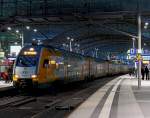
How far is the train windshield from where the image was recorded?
109 feet

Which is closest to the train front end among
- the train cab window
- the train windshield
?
the train windshield

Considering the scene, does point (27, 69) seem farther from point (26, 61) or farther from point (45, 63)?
point (45, 63)

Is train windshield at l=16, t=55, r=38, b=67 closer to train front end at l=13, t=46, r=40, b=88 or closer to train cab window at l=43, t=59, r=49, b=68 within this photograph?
train front end at l=13, t=46, r=40, b=88

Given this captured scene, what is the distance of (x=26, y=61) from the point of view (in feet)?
110

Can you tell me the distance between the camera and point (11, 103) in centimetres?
2670

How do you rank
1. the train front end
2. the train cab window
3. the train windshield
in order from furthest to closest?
the train cab window
the train windshield
the train front end

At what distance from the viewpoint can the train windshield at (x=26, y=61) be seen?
33141 mm

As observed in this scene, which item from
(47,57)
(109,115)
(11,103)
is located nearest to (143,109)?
(109,115)

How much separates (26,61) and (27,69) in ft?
2.33

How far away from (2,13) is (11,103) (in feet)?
62.2

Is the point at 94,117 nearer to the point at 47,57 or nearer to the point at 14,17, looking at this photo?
the point at 47,57

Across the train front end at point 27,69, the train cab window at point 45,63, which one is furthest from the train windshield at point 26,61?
the train cab window at point 45,63

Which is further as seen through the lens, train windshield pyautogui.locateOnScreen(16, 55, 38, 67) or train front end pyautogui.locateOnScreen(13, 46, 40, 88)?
train windshield pyautogui.locateOnScreen(16, 55, 38, 67)

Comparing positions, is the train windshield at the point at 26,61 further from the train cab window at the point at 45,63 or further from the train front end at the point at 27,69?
the train cab window at the point at 45,63
